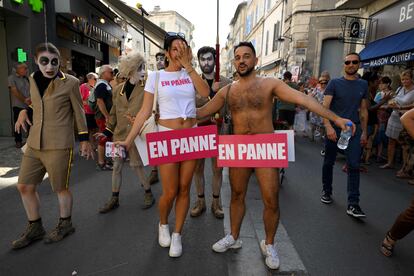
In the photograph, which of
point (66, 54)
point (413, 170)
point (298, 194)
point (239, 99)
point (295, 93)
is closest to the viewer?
point (295, 93)

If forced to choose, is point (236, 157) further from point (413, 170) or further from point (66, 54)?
point (66, 54)

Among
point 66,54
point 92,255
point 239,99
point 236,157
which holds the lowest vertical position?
point 92,255

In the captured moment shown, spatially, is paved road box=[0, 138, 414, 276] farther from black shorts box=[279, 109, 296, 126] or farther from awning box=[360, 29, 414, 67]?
awning box=[360, 29, 414, 67]

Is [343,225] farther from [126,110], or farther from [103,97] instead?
[103,97]

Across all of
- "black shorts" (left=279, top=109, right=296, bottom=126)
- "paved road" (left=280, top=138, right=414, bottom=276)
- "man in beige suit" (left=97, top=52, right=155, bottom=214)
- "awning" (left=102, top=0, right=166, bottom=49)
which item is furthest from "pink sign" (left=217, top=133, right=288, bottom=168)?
"awning" (left=102, top=0, right=166, bottom=49)

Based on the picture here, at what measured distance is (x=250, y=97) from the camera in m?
2.77

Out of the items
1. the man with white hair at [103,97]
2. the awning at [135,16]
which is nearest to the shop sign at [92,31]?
the awning at [135,16]

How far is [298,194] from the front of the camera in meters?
4.98

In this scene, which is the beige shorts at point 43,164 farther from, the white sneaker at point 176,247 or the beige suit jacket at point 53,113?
the white sneaker at point 176,247

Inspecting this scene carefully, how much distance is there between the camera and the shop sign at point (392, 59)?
8.30 metres

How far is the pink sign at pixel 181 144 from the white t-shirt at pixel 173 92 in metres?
0.19

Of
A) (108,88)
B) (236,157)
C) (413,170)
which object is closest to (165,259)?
(236,157)

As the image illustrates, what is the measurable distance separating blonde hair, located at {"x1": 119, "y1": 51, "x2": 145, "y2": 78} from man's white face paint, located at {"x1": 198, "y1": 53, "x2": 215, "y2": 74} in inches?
34.7

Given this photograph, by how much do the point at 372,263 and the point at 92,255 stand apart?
2699 millimetres
